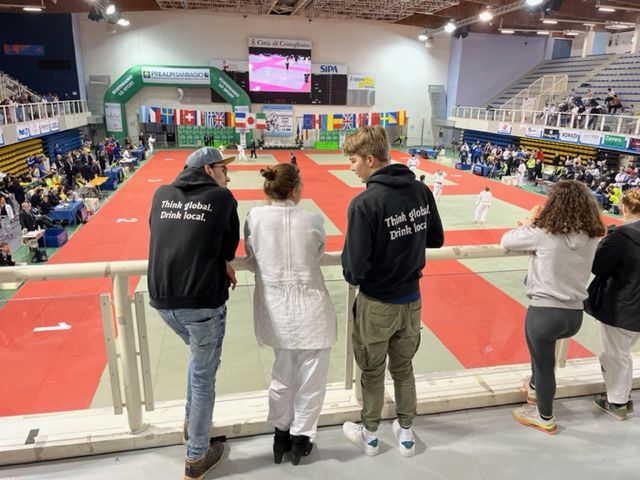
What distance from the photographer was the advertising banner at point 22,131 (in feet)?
61.5

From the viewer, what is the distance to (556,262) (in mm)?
2926

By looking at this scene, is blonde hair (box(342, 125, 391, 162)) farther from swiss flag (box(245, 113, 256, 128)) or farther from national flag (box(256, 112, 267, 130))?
national flag (box(256, 112, 267, 130))

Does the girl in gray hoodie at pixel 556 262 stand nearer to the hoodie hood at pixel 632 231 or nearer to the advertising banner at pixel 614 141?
the hoodie hood at pixel 632 231

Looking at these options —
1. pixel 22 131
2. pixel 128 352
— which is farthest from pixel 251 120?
pixel 128 352

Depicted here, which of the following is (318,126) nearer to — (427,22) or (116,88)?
(427,22)

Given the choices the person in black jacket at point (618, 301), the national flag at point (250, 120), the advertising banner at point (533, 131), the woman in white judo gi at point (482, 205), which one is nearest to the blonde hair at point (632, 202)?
the person in black jacket at point (618, 301)

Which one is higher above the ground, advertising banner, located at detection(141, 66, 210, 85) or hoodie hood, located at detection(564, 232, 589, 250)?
advertising banner, located at detection(141, 66, 210, 85)

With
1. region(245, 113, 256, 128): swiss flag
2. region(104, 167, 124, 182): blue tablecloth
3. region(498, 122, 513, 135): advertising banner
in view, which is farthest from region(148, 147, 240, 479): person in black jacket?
region(245, 113, 256, 128): swiss flag

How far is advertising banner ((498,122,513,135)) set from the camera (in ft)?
88.9

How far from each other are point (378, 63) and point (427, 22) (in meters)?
4.71

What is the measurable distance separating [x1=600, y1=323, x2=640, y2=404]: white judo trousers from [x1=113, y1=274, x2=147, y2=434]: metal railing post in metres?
3.28

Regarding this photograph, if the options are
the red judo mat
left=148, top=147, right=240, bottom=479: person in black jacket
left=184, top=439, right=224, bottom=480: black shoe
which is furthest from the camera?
the red judo mat

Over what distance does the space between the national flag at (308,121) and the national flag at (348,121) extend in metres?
2.25

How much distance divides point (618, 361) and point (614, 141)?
20.0 m
